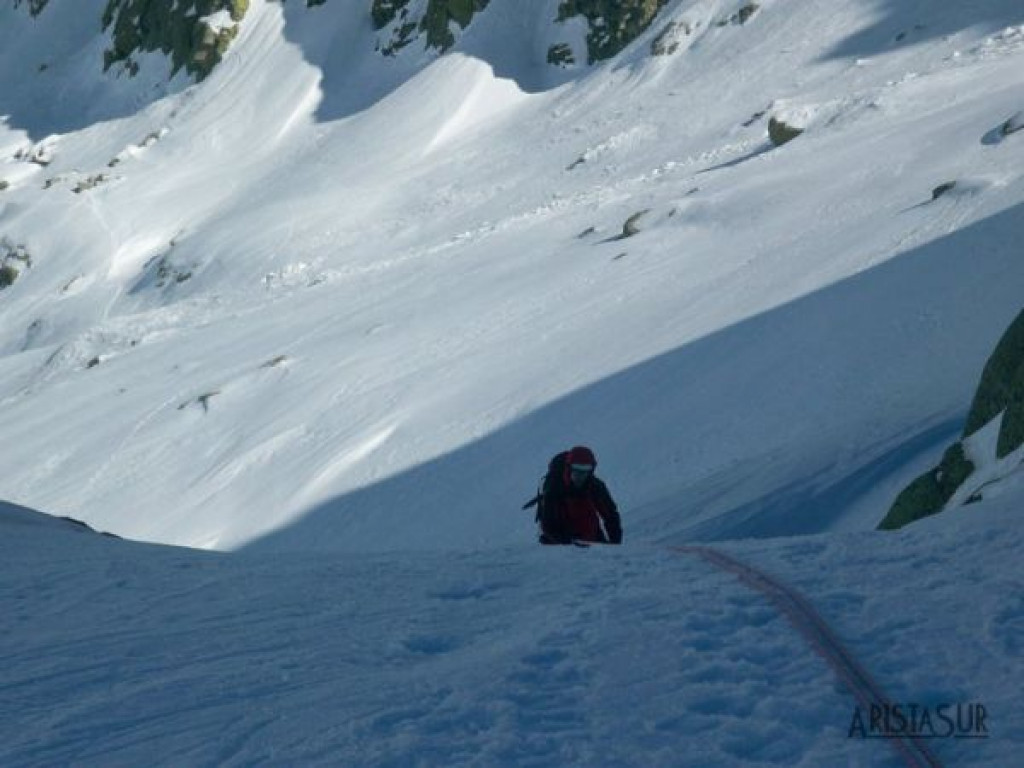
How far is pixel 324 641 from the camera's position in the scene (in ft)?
18.9

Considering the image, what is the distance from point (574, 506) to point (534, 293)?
11.7 m

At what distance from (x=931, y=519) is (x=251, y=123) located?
1472 inches

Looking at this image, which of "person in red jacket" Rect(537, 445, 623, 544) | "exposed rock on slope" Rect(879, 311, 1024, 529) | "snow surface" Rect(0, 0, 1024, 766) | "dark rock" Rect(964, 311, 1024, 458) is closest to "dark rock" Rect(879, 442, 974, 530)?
"exposed rock on slope" Rect(879, 311, 1024, 529)

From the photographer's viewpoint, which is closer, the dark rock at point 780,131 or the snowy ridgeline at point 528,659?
the snowy ridgeline at point 528,659

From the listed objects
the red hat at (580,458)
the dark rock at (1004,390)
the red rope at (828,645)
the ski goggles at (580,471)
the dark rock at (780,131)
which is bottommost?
the dark rock at (1004,390)

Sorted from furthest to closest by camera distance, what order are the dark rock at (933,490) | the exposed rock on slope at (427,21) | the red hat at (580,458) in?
1. the exposed rock on slope at (427,21)
2. the dark rock at (933,490)
3. the red hat at (580,458)

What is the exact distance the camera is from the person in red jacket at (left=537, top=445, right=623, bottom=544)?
8.23m

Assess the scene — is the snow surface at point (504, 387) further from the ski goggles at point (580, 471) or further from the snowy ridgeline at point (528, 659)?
the ski goggles at point (580, 471)

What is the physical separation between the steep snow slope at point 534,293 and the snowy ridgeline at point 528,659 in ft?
13.9

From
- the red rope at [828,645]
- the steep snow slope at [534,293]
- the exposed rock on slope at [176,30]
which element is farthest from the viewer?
the exposed rock on slope at [176,30]

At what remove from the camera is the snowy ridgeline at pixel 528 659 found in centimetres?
438

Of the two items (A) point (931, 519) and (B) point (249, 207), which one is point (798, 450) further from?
(B) point (249, 207)

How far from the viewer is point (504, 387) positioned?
636 inches

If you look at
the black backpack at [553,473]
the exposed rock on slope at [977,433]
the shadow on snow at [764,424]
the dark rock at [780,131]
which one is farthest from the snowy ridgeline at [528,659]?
the dark rock at [780,131]
